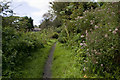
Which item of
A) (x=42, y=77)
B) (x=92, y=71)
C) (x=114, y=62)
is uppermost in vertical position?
(x=114, y=62)

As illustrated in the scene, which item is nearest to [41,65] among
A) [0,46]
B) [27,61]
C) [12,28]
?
[27,61]

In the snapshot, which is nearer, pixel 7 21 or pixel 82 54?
pixel 82 54

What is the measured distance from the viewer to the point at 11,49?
5.38m

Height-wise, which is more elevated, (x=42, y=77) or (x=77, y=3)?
(x=77, y=3)

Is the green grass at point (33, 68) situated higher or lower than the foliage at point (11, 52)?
lower

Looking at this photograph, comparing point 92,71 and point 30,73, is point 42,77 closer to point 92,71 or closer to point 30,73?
point 30,73

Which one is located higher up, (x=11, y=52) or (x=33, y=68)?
(x=11, y=52)

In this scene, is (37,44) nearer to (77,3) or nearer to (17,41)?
(17,41)

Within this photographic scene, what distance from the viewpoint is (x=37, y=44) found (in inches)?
326

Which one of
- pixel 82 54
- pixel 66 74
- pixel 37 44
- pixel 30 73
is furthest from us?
pixel 37 44

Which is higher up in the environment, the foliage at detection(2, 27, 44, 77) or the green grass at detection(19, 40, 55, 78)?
the foliage at detection(2, 27, 44, 77)

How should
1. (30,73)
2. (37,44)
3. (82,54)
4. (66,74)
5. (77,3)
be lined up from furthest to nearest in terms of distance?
(77,3) → (37,44) → (82,54) → (30,73) → (66,74)

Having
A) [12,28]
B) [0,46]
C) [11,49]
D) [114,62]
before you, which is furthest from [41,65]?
[114,62]

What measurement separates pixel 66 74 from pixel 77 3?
670cm
